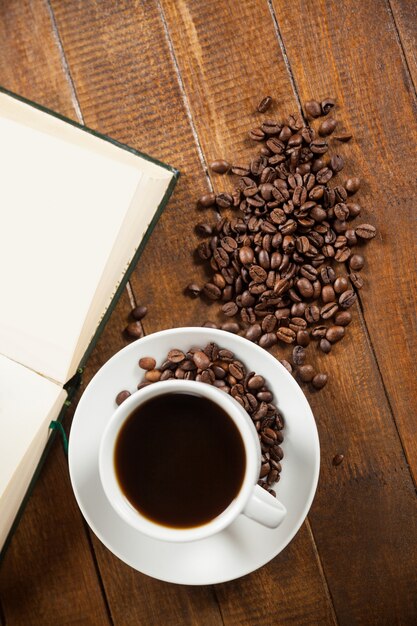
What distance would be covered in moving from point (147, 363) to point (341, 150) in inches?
23.3

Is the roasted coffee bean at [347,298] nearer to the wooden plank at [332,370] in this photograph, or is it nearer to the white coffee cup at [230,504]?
the wooden plank at [332,370]

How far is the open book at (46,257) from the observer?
39.9 inches

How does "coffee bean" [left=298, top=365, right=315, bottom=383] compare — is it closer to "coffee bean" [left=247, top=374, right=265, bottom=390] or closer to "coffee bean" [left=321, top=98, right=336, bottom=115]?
"coffee bean" [left=247, top=374, right=265, bottom=390]

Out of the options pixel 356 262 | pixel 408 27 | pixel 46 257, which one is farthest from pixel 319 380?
pixel 408 27

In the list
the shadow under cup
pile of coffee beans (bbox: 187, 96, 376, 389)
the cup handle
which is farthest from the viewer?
pile of coffee beans (bbox: 187, 96, 376, 389)

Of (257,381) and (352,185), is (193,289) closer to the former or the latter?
(257,381)

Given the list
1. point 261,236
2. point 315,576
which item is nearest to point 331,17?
point 261,236

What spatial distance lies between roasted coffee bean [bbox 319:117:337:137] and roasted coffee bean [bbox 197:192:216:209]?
0.26 meters

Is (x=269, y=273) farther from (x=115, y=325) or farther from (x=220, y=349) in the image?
(x=115, y=325)

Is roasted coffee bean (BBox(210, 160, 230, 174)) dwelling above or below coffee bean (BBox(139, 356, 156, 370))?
above

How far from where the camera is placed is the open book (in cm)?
101

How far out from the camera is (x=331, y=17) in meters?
1.21

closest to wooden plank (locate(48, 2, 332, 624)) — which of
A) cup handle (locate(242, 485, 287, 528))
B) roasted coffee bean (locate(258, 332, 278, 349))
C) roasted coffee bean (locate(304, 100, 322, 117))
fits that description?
roasted coffee bean (locate(258, 332, 278, 349))

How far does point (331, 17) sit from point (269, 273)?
1.78 feet
